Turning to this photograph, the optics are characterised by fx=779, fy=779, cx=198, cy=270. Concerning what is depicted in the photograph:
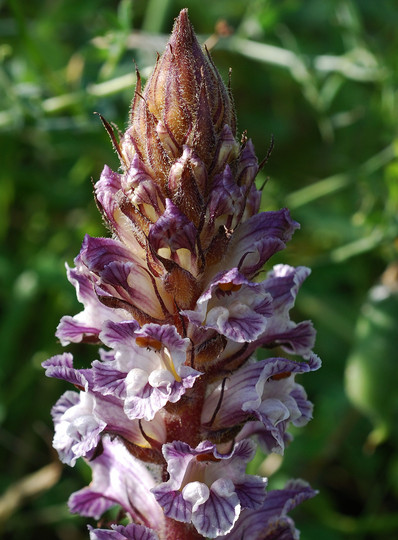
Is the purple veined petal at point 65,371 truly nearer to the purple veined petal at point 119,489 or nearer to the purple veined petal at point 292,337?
the purple veined petal at point 119,489

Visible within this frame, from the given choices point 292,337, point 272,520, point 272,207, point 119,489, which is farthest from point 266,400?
point 272,207

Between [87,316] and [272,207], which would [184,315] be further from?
[272,207]

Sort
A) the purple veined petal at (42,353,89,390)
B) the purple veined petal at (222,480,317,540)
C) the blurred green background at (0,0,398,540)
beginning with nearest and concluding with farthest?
the purple veined petal at (42,353,89,390), the purple veined petal at (222,480,317,540), the blurred green background at (0,0,398,540)

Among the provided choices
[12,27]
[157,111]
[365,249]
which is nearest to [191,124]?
[157,111]

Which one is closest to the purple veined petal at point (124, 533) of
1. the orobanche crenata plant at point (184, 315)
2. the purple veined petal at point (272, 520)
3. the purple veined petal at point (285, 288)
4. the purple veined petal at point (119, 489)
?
the orobanche crenata plant at point (184, 315)

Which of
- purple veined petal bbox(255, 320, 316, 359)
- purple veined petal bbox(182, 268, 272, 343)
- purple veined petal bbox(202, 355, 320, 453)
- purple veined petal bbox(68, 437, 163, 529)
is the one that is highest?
purple veined petal bbox(182, 268, 272, 343)

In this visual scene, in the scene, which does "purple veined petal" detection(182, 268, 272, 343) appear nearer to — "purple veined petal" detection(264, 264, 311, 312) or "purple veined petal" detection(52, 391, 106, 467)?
"purple veined petal" detection(264, 264, 311, 312)

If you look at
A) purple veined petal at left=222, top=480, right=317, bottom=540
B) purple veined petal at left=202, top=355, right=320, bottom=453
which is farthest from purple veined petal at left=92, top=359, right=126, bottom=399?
purple veined petal at left=222, top=480, right=317, bottom=540
